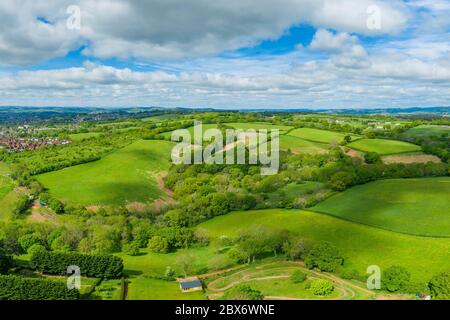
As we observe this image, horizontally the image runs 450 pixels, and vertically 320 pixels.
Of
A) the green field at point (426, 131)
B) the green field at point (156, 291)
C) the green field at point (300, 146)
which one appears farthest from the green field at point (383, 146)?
the green field at point (156, 291)

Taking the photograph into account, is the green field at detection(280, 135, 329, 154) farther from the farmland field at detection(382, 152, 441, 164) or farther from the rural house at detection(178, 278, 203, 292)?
the rural house at detection(178, 278, 203, 292)

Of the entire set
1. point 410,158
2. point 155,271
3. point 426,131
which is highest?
point 426,131

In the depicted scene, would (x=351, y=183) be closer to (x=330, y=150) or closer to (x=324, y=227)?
(x=324, y=227)

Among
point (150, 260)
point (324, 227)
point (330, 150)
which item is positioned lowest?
point (150, 260)

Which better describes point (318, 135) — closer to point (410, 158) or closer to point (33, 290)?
point (410, 158)

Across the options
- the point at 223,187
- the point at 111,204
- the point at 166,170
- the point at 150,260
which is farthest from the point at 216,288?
the point at 166,170

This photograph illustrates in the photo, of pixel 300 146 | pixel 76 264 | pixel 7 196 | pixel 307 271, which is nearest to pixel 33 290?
pixel 76 264
